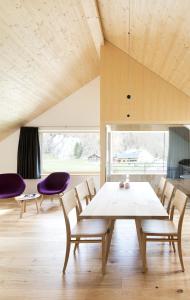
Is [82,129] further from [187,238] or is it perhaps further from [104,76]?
[187,238]

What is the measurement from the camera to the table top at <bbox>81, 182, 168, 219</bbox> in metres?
2.19

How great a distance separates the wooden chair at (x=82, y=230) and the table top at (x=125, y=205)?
0.79 feet

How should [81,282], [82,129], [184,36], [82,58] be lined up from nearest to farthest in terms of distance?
[81,282] < [184,36] < [82,58] < [82,129]

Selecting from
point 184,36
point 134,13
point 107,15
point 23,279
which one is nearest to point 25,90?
point 107,15

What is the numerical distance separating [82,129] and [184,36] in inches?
141

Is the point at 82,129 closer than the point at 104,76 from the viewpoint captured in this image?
No

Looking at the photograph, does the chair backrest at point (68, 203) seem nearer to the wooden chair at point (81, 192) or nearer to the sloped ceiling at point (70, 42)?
the wooden chair at point (81, 192)

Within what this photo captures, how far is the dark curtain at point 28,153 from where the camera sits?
588 cm

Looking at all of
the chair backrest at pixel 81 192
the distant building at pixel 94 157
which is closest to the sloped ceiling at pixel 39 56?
the distant building at pixel 94 157

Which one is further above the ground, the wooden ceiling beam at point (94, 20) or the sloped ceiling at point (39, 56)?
the wooden ceiling beam at point (94, 20)

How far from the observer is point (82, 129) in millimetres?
5973

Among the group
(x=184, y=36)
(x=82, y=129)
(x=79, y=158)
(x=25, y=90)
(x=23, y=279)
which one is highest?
(x=184, y=36)

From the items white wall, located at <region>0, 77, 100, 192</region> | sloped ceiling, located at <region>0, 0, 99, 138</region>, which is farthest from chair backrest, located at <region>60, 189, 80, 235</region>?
white wall, located at <region>0, 77, 100, 192</region>

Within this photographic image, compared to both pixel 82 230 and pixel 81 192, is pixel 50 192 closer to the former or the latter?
pixel 81 192
